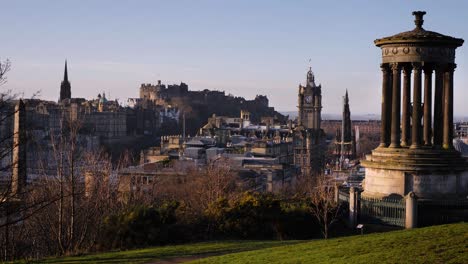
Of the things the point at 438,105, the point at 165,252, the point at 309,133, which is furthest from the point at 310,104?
the point at 165,252

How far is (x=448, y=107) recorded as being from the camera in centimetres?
2484

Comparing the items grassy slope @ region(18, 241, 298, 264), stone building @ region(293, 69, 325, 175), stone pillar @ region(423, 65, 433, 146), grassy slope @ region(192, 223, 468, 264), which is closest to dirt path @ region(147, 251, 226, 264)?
grassy slope @ region(18, 241, 298, 264)

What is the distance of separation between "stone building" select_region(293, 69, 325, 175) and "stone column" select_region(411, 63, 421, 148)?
64.4 meters

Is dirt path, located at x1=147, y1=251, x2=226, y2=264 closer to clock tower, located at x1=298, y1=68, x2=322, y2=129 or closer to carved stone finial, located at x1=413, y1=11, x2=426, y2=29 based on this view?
carved stone finial, located at x1=413, y1=11, x2=426, y2=29

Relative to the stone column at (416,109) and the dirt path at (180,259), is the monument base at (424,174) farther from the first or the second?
the dirt path at (180,259)

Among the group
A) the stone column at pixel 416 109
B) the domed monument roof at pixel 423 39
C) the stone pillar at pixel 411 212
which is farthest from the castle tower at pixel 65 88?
the stone pillar at pixel 411 212

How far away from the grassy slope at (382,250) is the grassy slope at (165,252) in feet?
6.75

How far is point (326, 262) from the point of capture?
45.7ft

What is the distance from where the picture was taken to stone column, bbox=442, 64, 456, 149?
2466 centimetres

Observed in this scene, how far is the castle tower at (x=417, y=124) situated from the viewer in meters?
23.6

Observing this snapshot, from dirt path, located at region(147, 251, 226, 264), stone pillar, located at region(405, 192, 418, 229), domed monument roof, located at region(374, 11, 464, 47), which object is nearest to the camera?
dirt path, located at region(147, 251, 226, 264)

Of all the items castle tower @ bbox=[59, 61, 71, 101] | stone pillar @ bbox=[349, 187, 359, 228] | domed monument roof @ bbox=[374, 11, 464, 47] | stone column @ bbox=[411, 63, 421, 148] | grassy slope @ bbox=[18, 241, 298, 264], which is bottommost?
grassy slope @ bbox=[18, 241, 298, 264]

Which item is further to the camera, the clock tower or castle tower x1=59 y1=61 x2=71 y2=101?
castle tower x1=59 y1=61 x2=71 y2=101

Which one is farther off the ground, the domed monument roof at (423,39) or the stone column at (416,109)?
the domed monument roof at (423,39)
